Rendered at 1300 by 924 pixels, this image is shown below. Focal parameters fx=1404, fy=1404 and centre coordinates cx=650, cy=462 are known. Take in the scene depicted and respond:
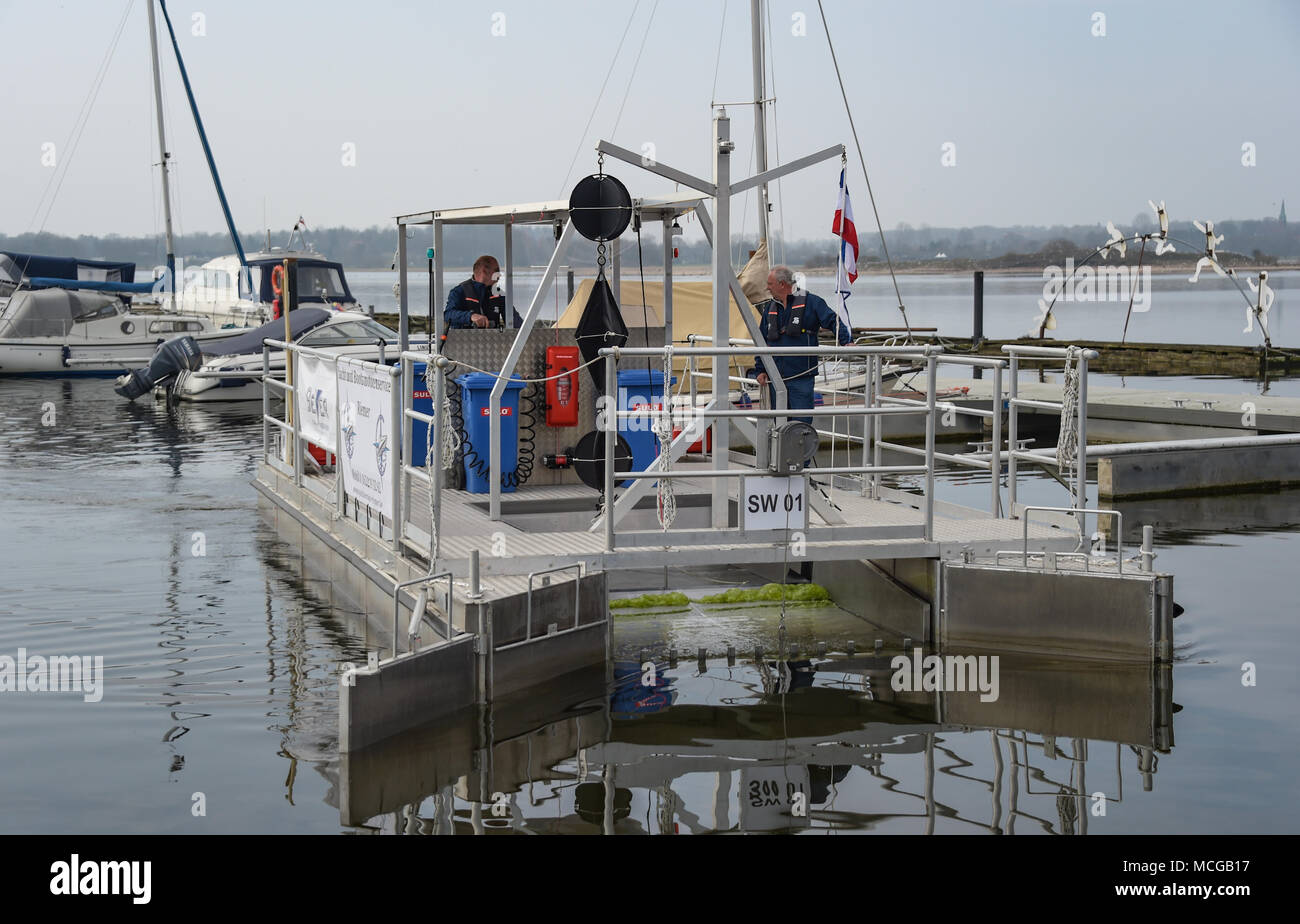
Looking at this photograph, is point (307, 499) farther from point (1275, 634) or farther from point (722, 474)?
point (1275, 634)

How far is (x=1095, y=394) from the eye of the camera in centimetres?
2281

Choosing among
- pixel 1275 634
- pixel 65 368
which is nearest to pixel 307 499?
pixel 1275 634

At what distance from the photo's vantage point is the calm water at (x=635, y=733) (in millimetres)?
6691

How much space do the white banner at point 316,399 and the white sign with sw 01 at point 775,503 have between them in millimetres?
3693

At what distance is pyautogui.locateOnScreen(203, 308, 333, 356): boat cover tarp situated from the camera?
96.3ft

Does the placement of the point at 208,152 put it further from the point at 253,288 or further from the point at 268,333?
the point at 268,333

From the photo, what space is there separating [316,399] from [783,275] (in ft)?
13.6

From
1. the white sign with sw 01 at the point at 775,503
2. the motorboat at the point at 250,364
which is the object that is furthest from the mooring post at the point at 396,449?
the motorboat at the point at 250,364

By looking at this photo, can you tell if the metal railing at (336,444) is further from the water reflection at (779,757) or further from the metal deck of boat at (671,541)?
the water reflection at (779,757)

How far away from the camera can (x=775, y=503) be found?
9062 millimetres

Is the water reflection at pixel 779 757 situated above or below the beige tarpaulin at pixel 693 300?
below
